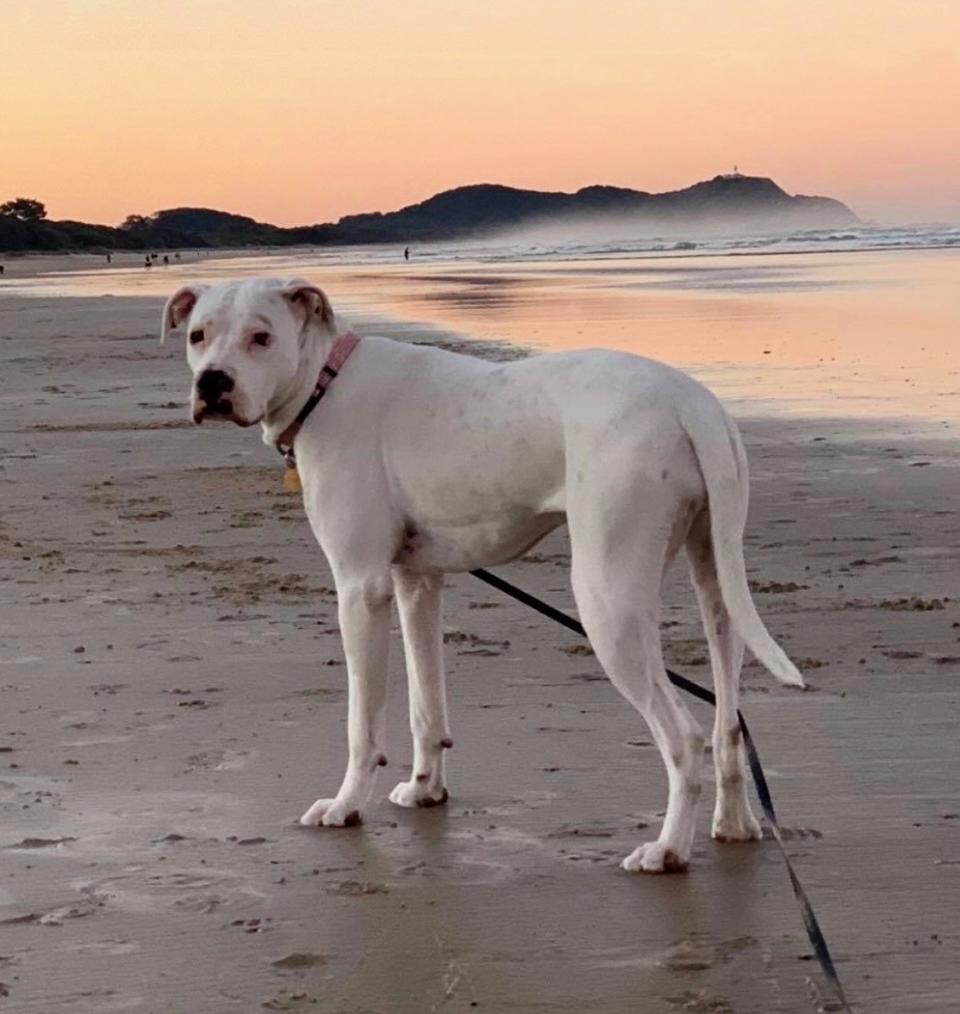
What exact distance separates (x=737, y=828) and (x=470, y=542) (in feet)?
3.42

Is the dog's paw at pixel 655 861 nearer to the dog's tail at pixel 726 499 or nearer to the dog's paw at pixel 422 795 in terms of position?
the dog's tail at pixel 726 499

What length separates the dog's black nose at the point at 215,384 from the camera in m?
5.21

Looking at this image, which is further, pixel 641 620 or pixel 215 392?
pixel 215 392

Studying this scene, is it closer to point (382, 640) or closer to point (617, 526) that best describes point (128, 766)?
point (382, 640)

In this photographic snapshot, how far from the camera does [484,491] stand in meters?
5.22

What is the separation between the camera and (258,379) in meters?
5.27

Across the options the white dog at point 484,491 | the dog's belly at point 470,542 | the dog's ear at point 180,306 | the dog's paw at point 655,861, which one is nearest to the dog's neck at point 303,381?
the white dog at point 484,491

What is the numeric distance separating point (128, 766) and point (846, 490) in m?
6.01

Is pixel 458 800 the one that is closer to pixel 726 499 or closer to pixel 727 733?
pixel 727 733

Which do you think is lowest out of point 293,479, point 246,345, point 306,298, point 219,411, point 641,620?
point 641,620

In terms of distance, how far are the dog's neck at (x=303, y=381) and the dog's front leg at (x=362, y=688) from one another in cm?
47

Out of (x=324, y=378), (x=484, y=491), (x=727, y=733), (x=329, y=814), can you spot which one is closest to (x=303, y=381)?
(x=324, y=378)

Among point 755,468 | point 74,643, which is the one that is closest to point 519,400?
point 74,643

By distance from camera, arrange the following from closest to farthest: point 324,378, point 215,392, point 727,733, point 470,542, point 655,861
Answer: point 655,861
point 727,733
point 215,392
point 470,542
point 324,378
